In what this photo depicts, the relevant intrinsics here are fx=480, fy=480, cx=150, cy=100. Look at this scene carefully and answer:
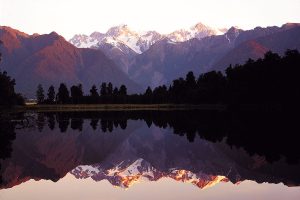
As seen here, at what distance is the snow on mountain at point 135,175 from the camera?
119 ft

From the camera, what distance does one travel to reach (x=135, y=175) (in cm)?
3975

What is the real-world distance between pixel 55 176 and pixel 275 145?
91.8 feet

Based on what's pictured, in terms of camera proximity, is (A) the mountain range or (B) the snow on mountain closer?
(B) the snow on mountain

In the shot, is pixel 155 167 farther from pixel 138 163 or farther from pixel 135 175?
pixel 135 175

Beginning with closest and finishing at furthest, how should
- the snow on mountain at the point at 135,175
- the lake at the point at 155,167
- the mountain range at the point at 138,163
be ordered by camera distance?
the lake at the point at 155,167, the snow on mountain at the point at 135,175, the mountain range at the point at 138,163

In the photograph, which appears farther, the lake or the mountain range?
the mountain range

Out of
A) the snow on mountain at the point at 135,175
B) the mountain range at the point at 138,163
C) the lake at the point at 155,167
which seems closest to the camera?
the lake at the point at 155,167

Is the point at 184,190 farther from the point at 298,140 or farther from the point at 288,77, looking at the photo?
the point at 288,77

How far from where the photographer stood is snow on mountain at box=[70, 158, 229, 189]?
36375mm

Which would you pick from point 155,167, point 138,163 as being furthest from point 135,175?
point 138,163

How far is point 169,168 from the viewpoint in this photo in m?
43.8

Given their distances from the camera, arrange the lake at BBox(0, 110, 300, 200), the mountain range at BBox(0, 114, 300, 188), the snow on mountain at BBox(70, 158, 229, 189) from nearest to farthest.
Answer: the lake at BBox(0, 110, 300, 200) → the snow on mountain at BBox(70, 158, 229, 189) → the mountain range at BBox(0, 114, 300, 188)

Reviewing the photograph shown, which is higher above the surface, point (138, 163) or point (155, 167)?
point (155, 167)

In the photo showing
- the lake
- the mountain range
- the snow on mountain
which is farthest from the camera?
the mountain range
